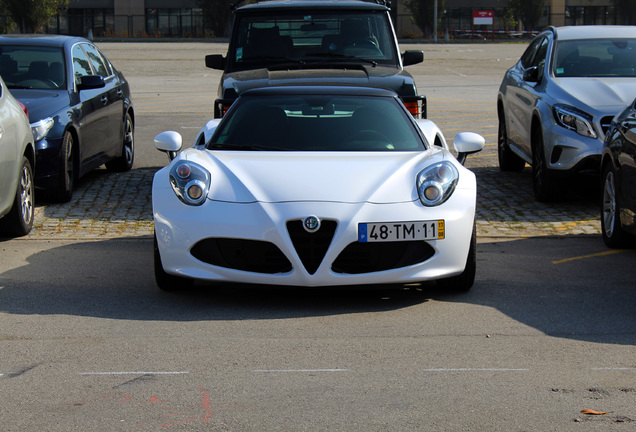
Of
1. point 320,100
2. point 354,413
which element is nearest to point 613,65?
point 320,100

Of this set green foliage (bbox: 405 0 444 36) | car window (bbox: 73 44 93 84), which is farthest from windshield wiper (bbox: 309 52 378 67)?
green foliage (bbox: 405 0 444 36)

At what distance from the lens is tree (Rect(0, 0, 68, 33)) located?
58875 mm

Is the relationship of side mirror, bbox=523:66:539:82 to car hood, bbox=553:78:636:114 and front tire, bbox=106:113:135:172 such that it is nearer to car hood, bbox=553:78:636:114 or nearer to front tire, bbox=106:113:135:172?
car hood, bbox=553:78:636:114

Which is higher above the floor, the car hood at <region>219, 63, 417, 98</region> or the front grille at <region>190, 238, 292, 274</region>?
the car hood at <region>219, 63, 417, 98</region>

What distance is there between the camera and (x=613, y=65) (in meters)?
11.0

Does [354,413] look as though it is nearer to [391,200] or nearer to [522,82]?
[391,200]

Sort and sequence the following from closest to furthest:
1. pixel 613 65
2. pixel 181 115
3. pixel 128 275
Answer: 1. pixel 128 275
2. pixel 613 65
3. pixel 181 115

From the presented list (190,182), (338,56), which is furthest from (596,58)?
(190,182)

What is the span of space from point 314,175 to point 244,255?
71cm

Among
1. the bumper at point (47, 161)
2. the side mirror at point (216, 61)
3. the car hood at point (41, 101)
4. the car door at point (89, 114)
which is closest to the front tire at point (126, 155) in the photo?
the car door at point (89, 114)

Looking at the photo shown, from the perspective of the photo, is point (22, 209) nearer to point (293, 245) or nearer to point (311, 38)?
point (293, 245)

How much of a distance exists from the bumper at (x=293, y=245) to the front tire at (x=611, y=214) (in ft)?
7.34

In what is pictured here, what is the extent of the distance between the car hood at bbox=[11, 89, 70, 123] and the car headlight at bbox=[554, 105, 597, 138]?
496 centimetres

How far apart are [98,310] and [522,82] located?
272 inches
